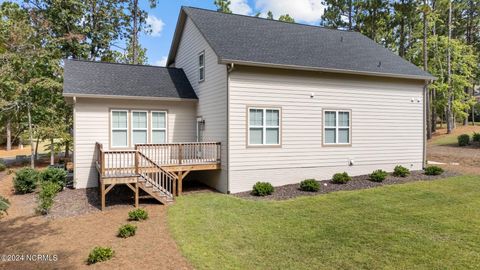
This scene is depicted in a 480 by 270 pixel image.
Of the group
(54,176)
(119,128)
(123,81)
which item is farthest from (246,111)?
(54,176)

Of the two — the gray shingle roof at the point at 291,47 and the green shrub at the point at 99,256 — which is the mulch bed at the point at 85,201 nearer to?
the green shrub at the point at 99,256

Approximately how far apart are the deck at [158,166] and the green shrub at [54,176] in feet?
5.56

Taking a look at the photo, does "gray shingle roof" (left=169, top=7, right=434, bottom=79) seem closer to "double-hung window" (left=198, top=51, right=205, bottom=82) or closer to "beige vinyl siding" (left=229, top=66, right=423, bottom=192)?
"beige vinyl siding" (left=229, top=66, right=423, bottom=192)

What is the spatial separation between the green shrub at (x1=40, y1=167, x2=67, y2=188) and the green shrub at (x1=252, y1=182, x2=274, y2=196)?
310 inches

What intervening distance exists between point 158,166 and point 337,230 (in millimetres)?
6267

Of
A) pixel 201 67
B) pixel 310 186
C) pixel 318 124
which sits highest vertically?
pixel 201 67

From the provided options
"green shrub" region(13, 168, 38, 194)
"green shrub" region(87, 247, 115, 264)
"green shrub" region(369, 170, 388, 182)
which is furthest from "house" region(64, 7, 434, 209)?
"green shrub" region(87, 247, 115, 264)

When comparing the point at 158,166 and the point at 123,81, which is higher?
the point at 123,81

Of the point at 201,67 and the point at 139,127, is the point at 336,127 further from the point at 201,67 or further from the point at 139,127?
the point at 139,127

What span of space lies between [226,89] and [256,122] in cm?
171

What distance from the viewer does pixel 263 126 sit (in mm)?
11820

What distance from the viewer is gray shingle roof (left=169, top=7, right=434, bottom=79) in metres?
12.0

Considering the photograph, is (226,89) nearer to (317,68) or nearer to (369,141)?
(317,68)

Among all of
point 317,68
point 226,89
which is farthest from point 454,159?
point 226,89
